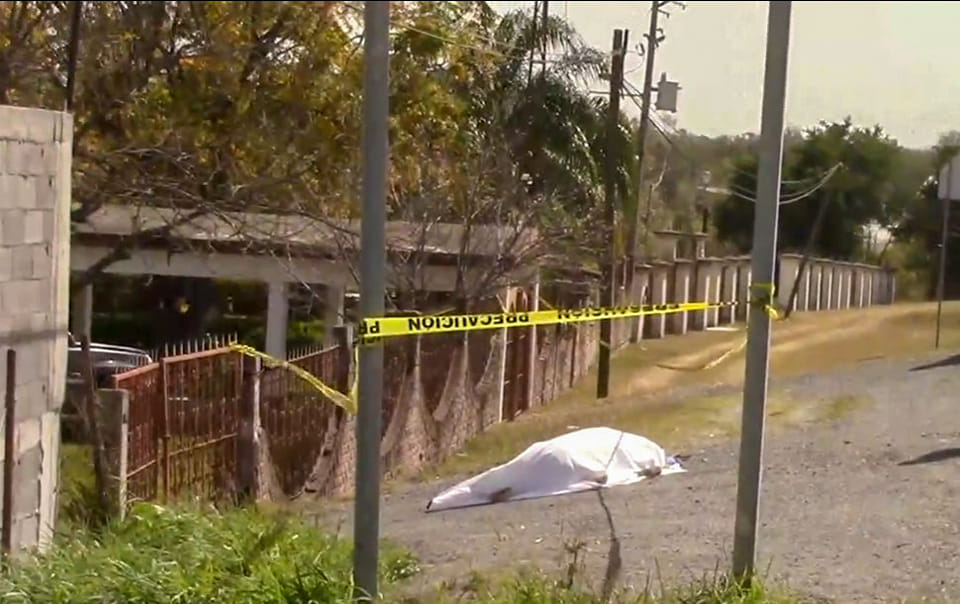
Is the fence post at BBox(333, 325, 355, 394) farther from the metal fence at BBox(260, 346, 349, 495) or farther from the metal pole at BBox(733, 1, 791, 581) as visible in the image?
the metal pole at BBox(733, 1, 791, 581)

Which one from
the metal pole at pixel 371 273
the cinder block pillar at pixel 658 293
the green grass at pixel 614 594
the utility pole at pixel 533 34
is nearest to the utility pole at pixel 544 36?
the utility pole at pixel 533 34

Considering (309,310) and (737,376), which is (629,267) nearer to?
(737,376)

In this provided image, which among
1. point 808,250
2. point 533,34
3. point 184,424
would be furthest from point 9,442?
point 808,250

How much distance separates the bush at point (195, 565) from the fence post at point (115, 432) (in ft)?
2.86

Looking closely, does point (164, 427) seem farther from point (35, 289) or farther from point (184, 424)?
point (35, 289)

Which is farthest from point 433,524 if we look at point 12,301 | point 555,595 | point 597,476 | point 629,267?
point 629,267

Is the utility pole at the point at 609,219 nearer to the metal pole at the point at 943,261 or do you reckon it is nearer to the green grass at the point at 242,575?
the metal pole at the point at 943,261

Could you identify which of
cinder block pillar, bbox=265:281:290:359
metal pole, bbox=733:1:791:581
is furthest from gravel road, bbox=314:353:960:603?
cinder block pillar, bbox=265:281:290:359

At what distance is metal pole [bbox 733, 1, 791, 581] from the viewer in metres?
5.54

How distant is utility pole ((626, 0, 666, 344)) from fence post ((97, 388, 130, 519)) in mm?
3321

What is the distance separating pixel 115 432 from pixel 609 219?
464 centimetres

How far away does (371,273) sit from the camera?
5328 millimetres

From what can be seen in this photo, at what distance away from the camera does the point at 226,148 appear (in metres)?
8.70

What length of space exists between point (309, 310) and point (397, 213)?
1.28 metres
